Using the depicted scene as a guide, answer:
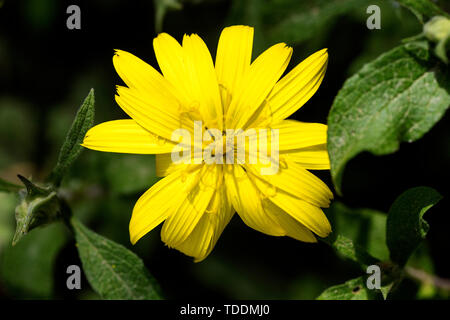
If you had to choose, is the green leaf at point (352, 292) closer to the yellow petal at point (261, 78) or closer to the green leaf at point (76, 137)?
the yellow petal at point (261, 78)

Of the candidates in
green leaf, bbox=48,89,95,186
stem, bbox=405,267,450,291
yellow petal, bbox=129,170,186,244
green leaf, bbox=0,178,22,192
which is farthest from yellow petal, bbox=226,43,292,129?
stem, bbox=405,267,450,291

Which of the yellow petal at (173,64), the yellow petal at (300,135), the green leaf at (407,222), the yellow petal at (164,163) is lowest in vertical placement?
the green leaf at (407,222)

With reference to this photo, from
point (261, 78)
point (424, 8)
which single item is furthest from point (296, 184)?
point (424, 8)

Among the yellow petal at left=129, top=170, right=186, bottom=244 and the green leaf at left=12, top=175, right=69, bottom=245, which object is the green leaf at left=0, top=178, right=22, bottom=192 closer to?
the green leaf at left=12, top=175, right=69, bottom=245

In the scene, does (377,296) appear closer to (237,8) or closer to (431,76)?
(431,76)

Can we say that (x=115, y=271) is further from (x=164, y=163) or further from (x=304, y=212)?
(x=304, y=212)

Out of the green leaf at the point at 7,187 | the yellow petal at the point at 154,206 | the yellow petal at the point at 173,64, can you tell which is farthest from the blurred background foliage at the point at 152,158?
the yellow petal at the point at 154,206
